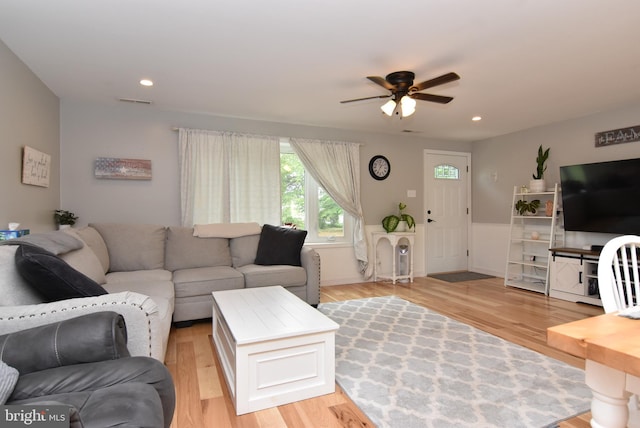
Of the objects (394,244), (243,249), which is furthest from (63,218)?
(394,244)

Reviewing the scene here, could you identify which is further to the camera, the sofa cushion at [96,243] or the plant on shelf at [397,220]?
the plant on shelf at [397,220]

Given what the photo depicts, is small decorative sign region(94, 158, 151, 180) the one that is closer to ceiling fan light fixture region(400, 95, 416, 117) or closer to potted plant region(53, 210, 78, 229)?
potted plant region(53, 210, 78, 229)

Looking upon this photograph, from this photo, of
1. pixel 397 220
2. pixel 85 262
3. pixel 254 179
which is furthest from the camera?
pixel 397 220

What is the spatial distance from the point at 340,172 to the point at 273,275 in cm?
197

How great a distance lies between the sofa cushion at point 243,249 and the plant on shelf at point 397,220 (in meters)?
2.04

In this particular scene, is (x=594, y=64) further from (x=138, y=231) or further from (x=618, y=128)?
(x=138, y=231)

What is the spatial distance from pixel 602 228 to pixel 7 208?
5716 millimetres

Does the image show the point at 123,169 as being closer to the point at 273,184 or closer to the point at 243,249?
the point at 243,249

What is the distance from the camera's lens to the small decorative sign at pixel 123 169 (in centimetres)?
382

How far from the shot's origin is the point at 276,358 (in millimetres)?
1924

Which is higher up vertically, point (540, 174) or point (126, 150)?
point (126, 150)

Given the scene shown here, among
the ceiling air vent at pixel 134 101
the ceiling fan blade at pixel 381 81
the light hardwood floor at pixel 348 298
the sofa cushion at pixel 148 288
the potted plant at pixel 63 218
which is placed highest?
the ceiling air vent at pixel 134 101

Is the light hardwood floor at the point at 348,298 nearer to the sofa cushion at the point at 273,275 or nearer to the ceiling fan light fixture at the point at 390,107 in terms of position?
the sofa cushion at the point at 273,275

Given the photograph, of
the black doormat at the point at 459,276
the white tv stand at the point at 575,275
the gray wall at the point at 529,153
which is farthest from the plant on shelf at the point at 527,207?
the black doormat at the point at 459,276
